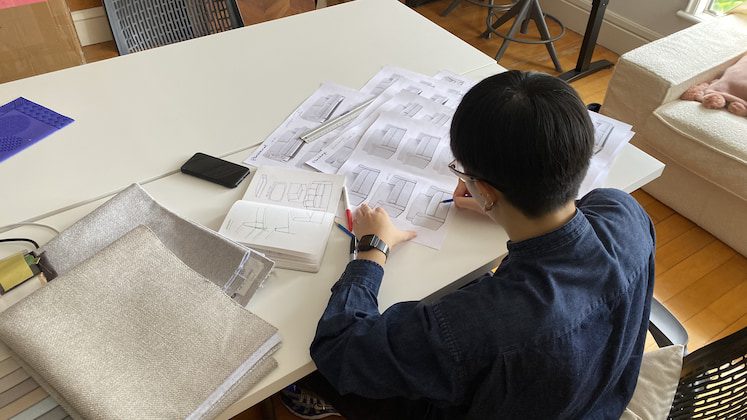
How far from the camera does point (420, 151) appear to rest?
51.3 inches

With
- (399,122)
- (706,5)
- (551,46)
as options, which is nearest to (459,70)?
(399,122)

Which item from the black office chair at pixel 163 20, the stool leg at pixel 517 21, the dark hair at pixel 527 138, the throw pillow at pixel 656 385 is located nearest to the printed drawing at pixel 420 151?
the dark hair at pixel 527 138

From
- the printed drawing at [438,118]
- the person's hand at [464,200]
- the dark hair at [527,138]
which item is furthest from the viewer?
the printed drawing at [438,118]

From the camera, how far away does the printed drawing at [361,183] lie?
120cm

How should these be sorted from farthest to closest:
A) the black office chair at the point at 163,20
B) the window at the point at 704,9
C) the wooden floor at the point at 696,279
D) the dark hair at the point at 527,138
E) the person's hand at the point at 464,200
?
1. the window at the point at 704,9
2. the wooden floor at the point at 696,279
3. the black office chair at the point at 163,20
4. the person's hand at the point at 464,200
5. the dark hair at the point at 527,138

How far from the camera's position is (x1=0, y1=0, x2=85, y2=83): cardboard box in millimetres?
1947

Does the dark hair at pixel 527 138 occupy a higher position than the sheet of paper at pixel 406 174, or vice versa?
the dark hair at pixel 527 138

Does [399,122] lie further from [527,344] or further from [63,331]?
[63,331]

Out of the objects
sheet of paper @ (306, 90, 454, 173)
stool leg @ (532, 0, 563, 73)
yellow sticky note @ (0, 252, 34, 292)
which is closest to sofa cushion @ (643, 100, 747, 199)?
stool leg @ (532, 0, 563, 73)

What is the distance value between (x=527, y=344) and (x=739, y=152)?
154cm

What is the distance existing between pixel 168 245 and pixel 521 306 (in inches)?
24.7

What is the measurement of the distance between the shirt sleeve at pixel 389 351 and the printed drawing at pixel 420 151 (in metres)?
0.43

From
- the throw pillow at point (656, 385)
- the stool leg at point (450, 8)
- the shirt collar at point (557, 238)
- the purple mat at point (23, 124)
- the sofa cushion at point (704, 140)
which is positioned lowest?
the stool leg at point (450, 8)

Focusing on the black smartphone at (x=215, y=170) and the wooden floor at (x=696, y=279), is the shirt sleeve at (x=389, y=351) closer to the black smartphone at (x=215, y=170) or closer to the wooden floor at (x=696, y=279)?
the black smartphone at (x=215, y=170)
